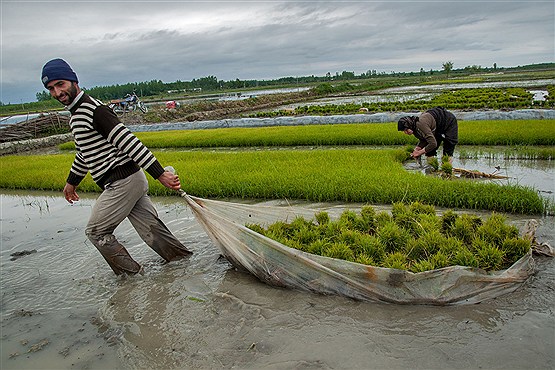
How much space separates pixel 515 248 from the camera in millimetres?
3055

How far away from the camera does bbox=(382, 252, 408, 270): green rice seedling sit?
9.28ft

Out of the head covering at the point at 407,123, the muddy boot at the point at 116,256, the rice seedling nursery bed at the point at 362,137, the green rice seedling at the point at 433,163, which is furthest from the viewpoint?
the rice seedling nursery bed at the point at 362,137

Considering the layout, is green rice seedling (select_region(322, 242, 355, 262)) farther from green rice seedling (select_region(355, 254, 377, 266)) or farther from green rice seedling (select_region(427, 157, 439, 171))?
green rice seedling (select_region(427, 157, 439, 171))

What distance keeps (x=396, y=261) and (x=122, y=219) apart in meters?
2.18

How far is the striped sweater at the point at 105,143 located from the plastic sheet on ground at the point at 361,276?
751 millimetres

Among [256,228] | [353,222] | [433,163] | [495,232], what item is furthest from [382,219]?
[433,163]

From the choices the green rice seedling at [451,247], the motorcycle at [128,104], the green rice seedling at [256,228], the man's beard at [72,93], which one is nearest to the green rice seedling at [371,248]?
the green rice seedling at [451,247]

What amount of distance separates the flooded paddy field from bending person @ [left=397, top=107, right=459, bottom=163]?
7.27ft

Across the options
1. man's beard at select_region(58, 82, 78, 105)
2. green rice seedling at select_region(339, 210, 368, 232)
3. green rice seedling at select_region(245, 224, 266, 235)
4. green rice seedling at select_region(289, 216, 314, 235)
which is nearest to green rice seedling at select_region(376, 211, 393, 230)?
green rice seedling at select_region(339, 210, 368, 232)

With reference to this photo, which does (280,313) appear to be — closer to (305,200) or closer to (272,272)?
(272,272)

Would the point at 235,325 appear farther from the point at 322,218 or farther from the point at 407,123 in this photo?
the point at 407,123

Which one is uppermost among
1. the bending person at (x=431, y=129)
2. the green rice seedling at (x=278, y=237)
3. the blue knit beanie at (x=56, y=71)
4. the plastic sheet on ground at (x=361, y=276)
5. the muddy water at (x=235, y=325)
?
the blue knit beanie at (x=56, y=71)

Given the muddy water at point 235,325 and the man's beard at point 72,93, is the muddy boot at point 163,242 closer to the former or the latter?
the muddy water at point 235,325

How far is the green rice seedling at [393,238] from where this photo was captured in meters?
3.36
